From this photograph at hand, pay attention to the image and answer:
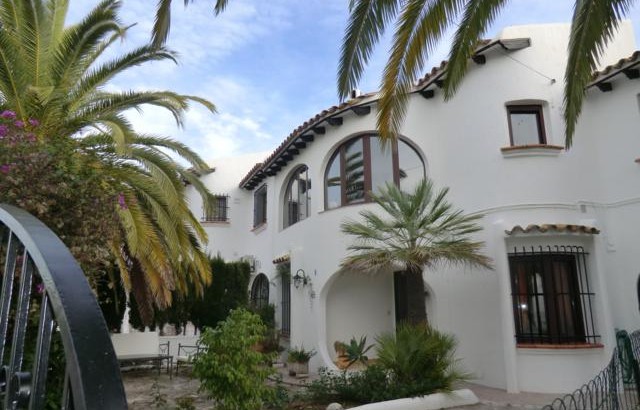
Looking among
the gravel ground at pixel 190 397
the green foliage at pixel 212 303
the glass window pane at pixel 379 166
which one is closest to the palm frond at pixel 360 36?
the gravel ground at pixel 190 397

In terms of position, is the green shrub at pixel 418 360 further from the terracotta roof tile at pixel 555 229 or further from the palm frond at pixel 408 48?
the palm frond at pixel 408 48

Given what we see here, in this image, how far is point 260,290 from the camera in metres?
20.2

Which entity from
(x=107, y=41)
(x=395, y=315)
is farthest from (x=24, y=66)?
(x=395, y=315)

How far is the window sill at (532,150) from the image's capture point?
1142 centimetres

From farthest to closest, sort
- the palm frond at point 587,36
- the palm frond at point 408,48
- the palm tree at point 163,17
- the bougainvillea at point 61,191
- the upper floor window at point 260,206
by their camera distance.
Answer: the upper floor window at point 260,206
the palm tree at point 163,17
the palm frond at point 408,48
the palm frond at point 587,36
the bougainvillea at point 61,191

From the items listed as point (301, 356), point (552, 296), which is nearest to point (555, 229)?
point (552, 296)

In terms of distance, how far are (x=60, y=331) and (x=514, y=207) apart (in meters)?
11.1

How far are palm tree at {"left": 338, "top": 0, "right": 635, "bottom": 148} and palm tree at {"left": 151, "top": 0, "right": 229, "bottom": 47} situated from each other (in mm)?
1699

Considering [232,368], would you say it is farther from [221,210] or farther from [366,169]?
[221,210]

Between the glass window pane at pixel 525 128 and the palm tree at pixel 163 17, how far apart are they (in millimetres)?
8163

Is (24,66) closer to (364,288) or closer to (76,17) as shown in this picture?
(76,17)

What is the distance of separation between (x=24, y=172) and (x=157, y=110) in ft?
19.4

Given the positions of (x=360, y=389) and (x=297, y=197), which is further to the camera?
(x=297, y=197)

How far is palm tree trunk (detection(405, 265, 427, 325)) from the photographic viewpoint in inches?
407
